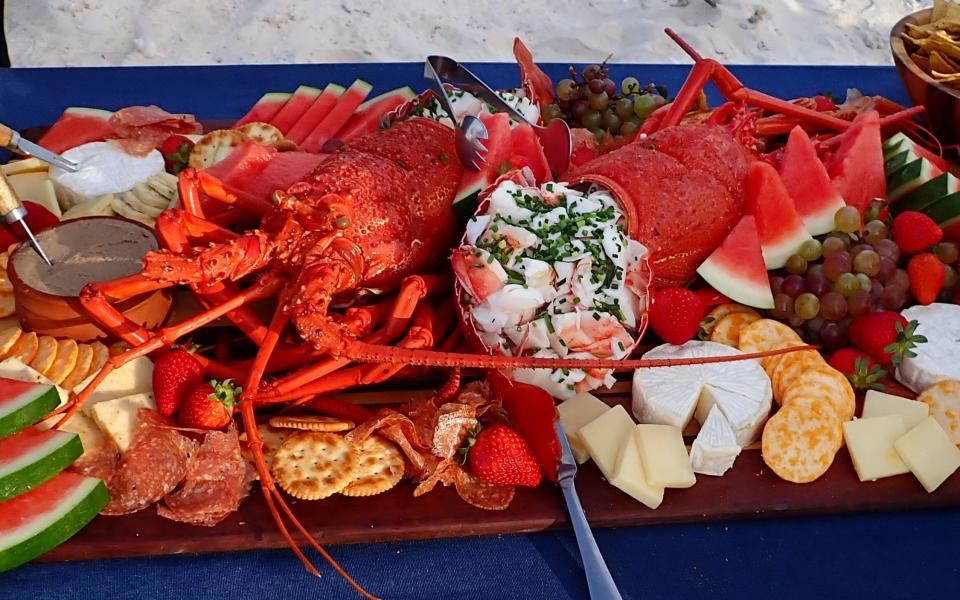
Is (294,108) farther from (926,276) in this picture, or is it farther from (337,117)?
(926,276)

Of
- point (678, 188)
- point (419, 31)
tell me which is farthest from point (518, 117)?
point (419, 31)

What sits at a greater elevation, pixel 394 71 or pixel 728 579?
pixel 394 71

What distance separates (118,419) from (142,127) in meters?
1.14

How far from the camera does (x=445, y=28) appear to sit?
4680mm

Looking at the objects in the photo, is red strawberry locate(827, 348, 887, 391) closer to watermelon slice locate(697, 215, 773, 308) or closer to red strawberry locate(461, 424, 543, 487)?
watermelon slice locate(697, 215, 773, 308)

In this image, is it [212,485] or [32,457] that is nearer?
[32,457]

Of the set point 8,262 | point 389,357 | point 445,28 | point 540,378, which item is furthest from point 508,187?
point 445,28

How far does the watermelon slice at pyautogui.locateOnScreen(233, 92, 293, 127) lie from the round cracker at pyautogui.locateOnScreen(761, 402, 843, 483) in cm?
182

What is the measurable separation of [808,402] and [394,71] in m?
2.00

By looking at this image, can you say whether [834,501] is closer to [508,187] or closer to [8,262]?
[508,187]

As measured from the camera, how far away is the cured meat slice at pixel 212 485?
158cm

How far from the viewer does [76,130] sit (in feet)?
→ 8.25

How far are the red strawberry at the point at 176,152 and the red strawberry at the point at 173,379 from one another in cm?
85

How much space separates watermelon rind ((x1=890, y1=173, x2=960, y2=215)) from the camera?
2.20 metres
